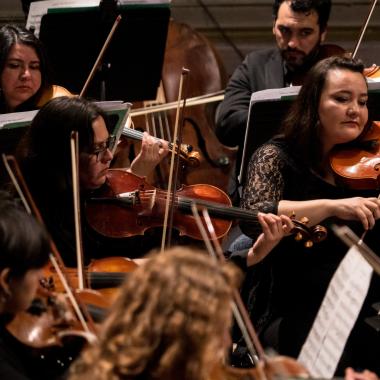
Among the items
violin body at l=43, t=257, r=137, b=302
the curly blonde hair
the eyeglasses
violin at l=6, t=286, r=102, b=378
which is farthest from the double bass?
the curly blonde hair

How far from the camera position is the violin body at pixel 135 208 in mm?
2086

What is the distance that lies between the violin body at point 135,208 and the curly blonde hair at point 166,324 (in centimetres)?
102

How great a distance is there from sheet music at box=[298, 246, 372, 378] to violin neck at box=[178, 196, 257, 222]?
22.5 inches

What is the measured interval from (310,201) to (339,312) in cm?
64

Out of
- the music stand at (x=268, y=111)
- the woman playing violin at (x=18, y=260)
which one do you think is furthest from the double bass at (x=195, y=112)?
the woman playing violin at (x=18, y=260)

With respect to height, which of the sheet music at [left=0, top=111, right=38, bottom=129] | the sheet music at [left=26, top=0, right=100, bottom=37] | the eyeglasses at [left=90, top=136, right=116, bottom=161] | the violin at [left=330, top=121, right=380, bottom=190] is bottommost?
the violin at [left=330, top=121, right=380, bottom=190]

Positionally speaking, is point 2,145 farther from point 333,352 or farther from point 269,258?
point 333,352

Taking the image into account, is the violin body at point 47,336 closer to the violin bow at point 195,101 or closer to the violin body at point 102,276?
the violin body at point 102,276

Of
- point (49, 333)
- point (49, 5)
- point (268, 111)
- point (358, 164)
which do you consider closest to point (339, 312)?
point (49, 333)

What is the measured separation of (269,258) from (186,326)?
1098 millimetres

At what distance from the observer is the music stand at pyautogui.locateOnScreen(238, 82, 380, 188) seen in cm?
223

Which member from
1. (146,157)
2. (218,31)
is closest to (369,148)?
(146,157)

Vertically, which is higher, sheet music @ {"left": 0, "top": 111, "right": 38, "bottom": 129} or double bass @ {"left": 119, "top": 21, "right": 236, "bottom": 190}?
sheet music @ {"left": 0, "top": 111, "right": 38, "bottom": 129}

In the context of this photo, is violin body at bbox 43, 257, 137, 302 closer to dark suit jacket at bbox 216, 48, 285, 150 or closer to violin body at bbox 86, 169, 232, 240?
violin body at bbox 86, 169, 232, 240
